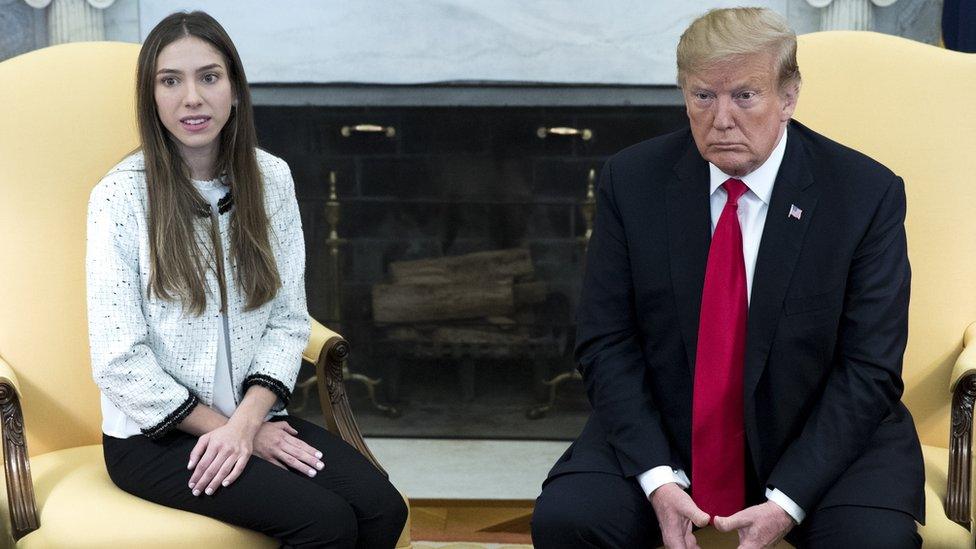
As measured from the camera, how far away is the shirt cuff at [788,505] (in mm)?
1713

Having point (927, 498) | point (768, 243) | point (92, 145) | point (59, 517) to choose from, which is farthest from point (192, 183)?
point (927, 498)

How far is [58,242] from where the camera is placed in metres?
2.27

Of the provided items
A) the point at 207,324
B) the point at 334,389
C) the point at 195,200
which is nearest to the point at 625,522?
the point at 334,389

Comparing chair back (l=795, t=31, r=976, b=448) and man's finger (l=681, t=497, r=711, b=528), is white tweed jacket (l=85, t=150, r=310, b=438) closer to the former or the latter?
man's finger (l=681, t=497, r=711, b=528)

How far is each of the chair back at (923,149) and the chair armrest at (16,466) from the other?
1537 millimetres

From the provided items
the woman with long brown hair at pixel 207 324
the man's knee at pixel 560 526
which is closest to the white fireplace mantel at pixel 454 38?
the woman with long brown hair at pixel 207 324

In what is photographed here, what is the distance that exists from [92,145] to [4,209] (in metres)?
0.21

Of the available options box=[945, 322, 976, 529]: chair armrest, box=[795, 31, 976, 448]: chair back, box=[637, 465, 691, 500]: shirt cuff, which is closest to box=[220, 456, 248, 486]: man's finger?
box=[637, 465, 691, 500]: shirt cuff

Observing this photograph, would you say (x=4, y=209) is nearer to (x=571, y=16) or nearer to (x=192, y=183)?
(x=192, y=183)

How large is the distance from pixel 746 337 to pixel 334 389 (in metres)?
0.79

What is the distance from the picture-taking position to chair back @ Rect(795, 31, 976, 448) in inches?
87.0

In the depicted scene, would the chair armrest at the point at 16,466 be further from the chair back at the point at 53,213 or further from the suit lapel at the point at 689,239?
the suit lapel at the point at 689,239

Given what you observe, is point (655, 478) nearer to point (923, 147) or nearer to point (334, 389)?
point (334, 389)

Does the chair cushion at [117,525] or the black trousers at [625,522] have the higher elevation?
the black trousers at [625,522]
